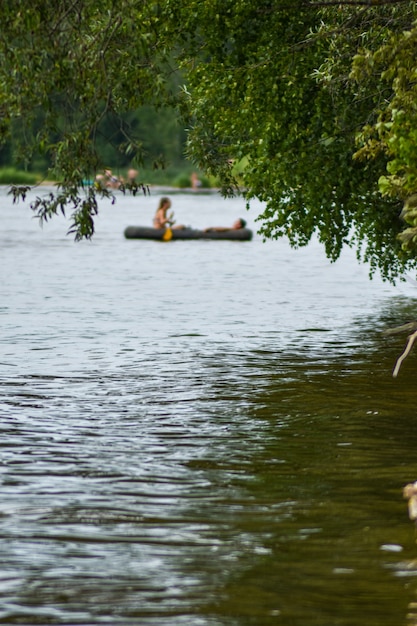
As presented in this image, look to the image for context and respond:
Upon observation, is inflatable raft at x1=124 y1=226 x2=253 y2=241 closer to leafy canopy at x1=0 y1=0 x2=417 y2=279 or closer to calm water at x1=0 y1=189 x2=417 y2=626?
calm water at x1=0 y1=189 x2=417 y2=626

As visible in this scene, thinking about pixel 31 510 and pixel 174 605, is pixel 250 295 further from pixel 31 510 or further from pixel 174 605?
pixel 174 605

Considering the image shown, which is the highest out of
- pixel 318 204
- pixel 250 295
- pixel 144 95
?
pixel 144 95

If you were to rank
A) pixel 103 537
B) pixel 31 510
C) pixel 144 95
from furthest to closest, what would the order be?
1. pixel 144 95
2. pixel 31 510
3. pixel 103 537

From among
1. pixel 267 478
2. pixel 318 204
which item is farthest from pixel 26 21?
pixel 318 204

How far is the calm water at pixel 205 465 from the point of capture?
7.24 m

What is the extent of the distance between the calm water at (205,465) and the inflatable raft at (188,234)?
20.4m

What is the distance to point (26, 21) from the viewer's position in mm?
11633

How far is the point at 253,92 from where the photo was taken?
17.0 m

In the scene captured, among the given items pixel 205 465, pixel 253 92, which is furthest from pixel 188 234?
pixel 205 465

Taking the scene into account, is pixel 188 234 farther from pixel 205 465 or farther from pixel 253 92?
pixel 205 465

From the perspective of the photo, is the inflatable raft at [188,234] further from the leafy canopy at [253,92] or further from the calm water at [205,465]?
the leafy canopy at [253,92]

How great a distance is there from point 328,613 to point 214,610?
564 mm

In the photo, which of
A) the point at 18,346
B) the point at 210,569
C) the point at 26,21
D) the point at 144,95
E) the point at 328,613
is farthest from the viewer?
the point at 18,346

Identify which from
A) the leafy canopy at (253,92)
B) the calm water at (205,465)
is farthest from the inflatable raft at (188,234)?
the leafy canopy at (253,92)
